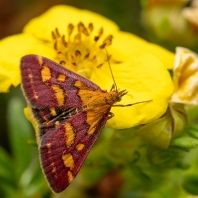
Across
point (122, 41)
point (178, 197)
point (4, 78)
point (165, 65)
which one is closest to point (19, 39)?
point (4, 78)

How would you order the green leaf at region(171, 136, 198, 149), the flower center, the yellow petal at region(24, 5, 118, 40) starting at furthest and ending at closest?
1. the yellow petal at region(24, 5, 118, 40)
2. the flower center
3. the green leaf at region(171, 136, 198, 149)

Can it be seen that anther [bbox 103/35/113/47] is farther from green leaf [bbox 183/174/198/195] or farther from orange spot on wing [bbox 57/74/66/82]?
green leaf [bbox 183/174/198/195]

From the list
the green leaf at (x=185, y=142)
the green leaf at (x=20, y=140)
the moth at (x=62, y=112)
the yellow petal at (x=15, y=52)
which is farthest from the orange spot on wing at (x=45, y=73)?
the green leaf at (x=20, y=140)

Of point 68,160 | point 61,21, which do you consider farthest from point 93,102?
point 61,21

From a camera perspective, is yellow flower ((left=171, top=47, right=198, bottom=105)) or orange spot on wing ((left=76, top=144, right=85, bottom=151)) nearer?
orange spot on wing ((left=76, top=144, right=85, bottom=151))

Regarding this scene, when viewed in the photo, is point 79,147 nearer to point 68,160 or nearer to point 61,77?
point 68,160

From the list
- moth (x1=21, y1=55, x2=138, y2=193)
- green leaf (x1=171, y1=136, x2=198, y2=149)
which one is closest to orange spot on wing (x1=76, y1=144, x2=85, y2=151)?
moth (x1=21, y1=55, x2=138, y2=193)

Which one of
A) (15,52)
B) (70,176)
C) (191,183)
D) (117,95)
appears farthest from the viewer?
(191,183)
